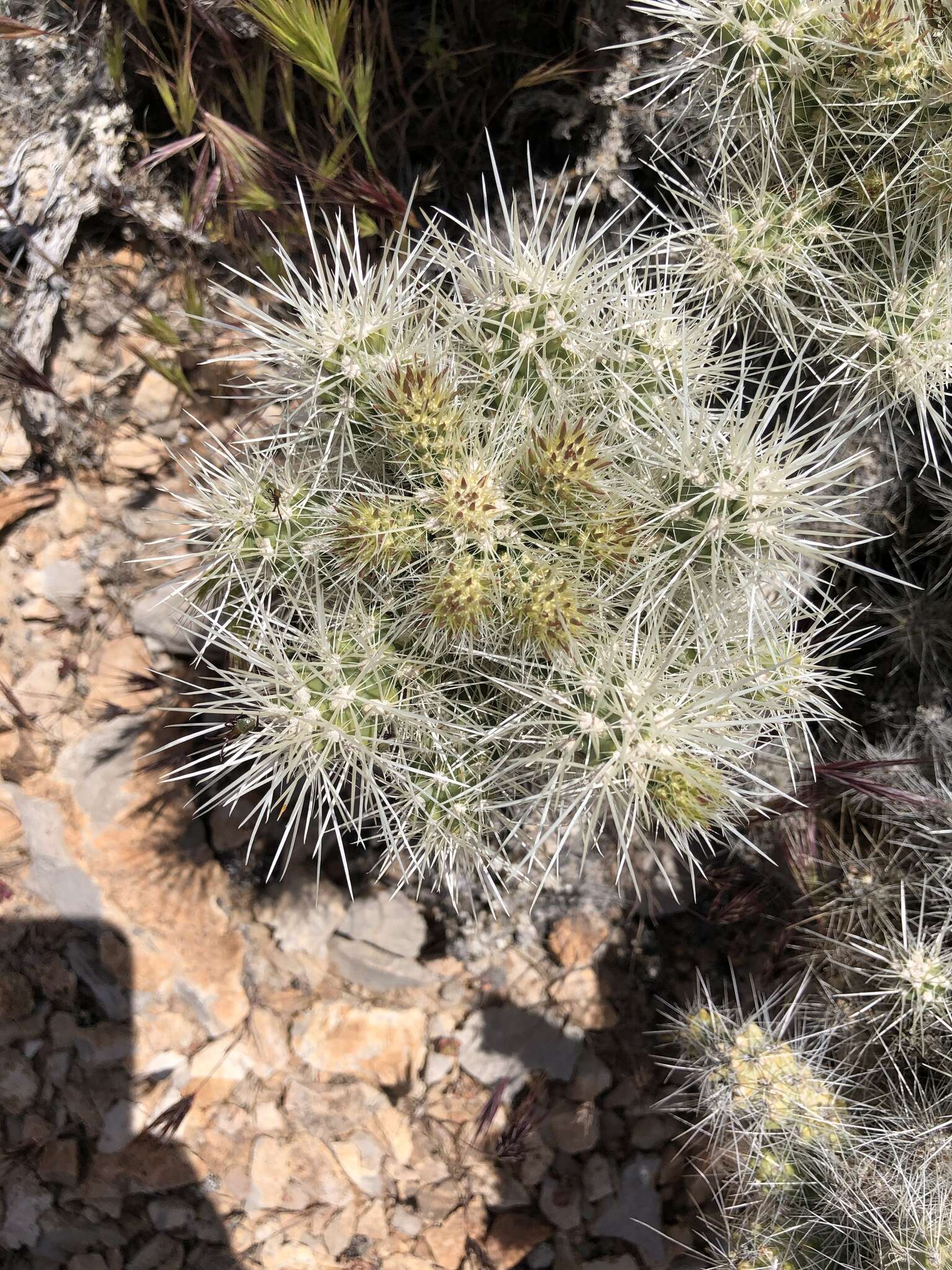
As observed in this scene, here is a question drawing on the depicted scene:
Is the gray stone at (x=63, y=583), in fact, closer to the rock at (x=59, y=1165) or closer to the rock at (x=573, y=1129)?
the rock at (x=59, y=1165)

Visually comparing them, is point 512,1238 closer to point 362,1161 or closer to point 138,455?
point 362,1161

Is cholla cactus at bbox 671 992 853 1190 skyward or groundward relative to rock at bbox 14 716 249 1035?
groundward

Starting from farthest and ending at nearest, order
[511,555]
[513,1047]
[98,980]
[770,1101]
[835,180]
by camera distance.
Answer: [513,1047]
[98,980]
[770,1101]
[835,180]
[511,555]

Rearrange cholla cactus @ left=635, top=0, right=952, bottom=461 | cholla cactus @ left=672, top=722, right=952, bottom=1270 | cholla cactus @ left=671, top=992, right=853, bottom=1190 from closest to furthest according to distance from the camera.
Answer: cholla cactus @ left=635, top=0, right=952, bottom=461
cholla cactus @ left=672, top=722, right=952, bottom=1270
cholla cactus @ left=671, top=992, right=853, bottom=1190

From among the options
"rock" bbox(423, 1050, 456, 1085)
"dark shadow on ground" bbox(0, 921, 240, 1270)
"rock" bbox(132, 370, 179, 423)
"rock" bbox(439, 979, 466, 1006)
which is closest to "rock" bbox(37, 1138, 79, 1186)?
"dark shadow on ground" bbox(0, 921, 240, 1270)

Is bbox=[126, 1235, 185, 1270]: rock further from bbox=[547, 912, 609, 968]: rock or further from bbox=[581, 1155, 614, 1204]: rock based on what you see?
bbox=[547, 912, 609, 968]: rock

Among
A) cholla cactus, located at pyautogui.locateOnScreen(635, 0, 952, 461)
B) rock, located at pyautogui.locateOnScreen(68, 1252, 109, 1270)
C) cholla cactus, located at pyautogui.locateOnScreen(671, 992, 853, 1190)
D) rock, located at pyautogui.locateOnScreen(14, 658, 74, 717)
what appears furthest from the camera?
rock, located at pyautogui.locateOnScreen(14, 658, 74, 717)

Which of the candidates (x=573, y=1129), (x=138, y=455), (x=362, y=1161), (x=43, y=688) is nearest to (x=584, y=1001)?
(x=573, y=1129)

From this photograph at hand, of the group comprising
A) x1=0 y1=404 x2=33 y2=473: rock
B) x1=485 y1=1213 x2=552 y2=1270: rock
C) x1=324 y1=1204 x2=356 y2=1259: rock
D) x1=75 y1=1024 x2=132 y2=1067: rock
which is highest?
x1=0 y1=404 x2=33 y2=473: rock
